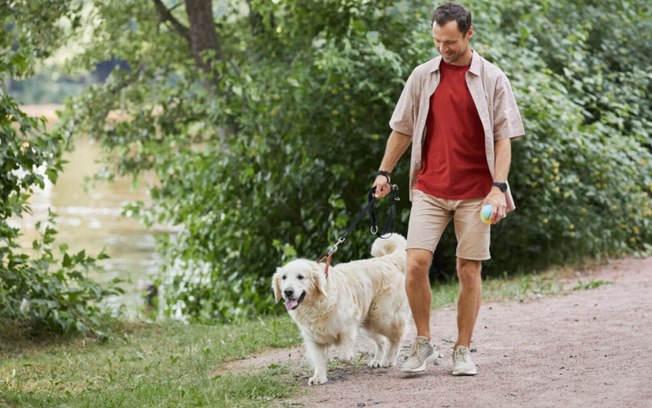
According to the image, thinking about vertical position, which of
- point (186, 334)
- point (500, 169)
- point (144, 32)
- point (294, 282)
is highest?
point (144, 32)

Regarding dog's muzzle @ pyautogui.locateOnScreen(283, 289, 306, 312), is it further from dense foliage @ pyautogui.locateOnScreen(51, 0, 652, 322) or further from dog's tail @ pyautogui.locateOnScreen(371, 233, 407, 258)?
dense foliage @ pyautogui.locateOnScreen(51, 0, 652, 322)

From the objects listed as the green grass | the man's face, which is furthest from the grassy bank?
the man's face

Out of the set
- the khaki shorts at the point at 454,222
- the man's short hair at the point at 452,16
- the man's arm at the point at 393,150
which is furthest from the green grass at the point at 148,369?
the man's short hair at the point at 452,16

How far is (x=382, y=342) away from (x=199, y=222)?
5.60m

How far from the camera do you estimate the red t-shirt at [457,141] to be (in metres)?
5.79

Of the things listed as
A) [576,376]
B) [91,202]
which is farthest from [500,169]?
[91,202]

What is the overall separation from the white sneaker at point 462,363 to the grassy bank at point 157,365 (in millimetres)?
959

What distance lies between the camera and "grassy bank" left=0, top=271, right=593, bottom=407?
578cm

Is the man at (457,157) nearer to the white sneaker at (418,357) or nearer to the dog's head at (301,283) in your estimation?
the white sneaker at (418,357)

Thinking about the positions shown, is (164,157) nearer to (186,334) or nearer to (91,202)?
(186,334)

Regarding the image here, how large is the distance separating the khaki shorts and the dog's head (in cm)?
57

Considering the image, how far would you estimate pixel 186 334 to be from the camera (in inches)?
357

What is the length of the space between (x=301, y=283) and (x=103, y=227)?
18313mm

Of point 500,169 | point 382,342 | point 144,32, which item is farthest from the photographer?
point 144,32
